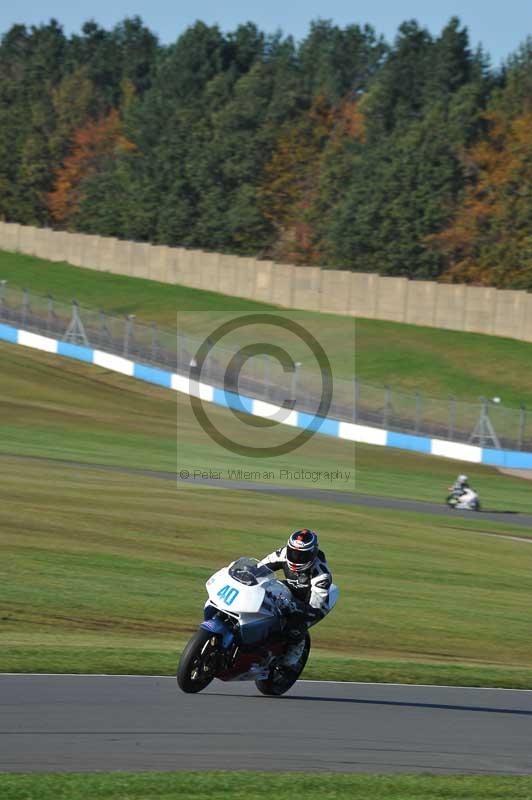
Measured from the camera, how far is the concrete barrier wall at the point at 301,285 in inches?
2387

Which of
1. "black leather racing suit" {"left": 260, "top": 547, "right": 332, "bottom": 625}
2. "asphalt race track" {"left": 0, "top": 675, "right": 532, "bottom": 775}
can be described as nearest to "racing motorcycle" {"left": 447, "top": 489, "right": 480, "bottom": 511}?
"asphalt race track" {"left": 0, "top": 675, "right": 532, "bottom": 775}

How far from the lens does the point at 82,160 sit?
4555 inches

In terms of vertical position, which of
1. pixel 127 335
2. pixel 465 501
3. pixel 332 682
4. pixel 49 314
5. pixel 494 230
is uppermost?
pixel 494 230

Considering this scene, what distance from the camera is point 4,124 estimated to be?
106188mm

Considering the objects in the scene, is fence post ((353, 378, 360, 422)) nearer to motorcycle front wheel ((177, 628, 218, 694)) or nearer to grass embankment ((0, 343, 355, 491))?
grass embankment ((0, 343, 355, 491))

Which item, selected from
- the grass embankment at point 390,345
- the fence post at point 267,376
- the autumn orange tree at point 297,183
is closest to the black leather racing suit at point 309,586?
the grass embankment at point 390,345

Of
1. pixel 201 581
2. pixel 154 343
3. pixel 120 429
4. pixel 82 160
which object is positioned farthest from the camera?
pixel 82 160

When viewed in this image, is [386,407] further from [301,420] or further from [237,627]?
[237,627]

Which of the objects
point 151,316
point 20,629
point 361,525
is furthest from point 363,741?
point 151,316

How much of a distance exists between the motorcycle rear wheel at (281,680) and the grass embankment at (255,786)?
2.65 m

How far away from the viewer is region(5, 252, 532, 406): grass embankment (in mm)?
54844

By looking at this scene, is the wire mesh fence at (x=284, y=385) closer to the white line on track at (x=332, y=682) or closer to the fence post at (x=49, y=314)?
the fence post at (x=49, y=314)

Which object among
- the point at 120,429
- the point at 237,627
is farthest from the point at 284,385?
the point at 237,627

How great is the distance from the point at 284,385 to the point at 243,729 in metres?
36.2
